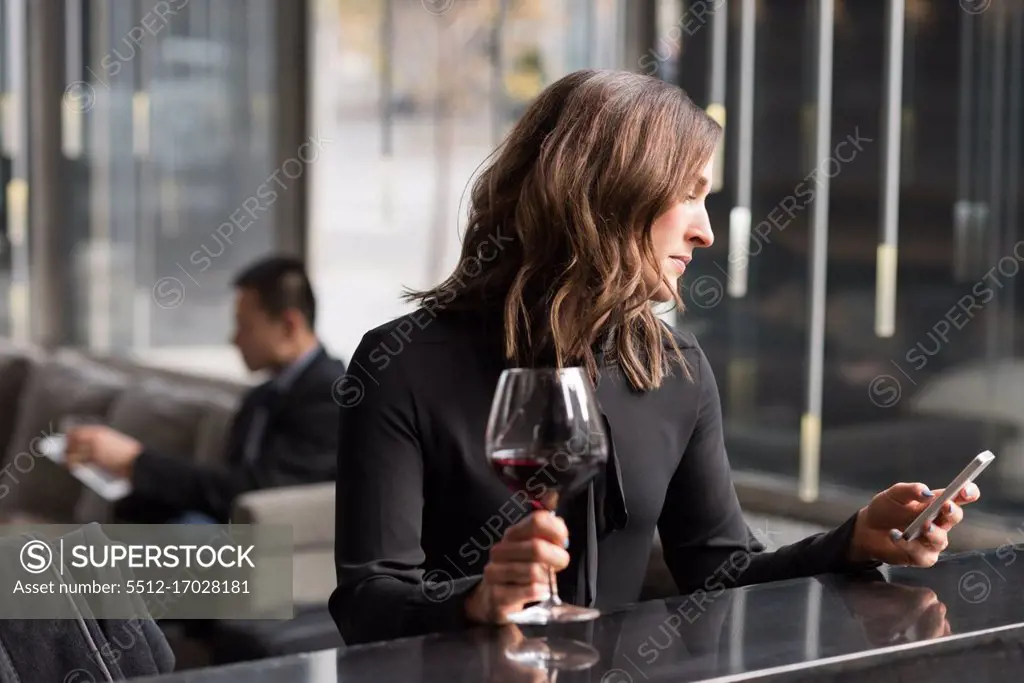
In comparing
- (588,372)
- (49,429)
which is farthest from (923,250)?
(49,429)

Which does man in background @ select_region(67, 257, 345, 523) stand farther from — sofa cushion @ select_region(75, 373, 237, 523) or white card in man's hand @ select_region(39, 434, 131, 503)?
sofa cushion @ select_region(75, 373, 237, 523)

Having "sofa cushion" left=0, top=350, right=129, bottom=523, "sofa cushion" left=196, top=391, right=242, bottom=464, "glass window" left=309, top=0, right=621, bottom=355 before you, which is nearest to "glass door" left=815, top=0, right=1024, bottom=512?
"glass window" left=309, top=0, right=621, bottom=355

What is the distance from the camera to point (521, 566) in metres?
1.08

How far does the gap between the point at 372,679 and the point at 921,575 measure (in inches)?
25.7

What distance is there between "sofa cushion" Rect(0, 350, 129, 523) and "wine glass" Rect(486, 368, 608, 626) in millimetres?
3718

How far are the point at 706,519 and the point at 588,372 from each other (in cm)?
25

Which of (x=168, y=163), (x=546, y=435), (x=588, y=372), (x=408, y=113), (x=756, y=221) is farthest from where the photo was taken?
(x=168, y=163)

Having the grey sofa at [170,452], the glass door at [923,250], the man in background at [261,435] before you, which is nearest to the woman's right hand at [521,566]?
the grey sofa at [170,452]

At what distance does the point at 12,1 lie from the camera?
6.93 metres

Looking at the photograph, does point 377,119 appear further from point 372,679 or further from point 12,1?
point 372,679

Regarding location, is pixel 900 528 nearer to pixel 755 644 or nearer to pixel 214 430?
pixel 755 644

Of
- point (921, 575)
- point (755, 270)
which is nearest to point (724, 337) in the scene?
point (755, 270)

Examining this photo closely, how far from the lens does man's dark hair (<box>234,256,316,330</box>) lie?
376cm

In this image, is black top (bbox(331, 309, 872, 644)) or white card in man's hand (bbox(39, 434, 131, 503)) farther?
white card in man's hand (bbox(39, 434, 131, 503))
